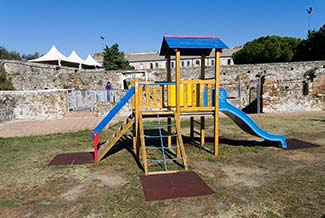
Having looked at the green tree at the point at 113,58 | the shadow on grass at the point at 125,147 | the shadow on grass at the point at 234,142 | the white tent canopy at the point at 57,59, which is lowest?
the shadow on grass at the point at 125,147

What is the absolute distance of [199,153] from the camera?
6.69 meters

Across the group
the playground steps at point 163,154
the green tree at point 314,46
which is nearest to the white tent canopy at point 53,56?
the playground steps at point 163,154

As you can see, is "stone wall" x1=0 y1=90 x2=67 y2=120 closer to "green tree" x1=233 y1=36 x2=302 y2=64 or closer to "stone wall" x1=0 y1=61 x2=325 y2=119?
"stone wall" x1=0 y1=61 x2=325 y2=119

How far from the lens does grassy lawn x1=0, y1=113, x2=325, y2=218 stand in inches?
143

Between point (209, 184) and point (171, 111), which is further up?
point (171, 111)

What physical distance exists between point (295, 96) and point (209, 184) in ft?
46.1

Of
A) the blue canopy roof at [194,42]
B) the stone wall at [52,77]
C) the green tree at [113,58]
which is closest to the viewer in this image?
the blue canopy roof at [194,42]

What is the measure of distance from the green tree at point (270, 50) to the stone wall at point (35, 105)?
39.8 meters

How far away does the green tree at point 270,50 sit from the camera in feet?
142

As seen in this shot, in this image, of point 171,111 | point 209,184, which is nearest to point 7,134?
point 171,111

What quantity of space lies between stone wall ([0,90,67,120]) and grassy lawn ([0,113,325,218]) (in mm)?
7228

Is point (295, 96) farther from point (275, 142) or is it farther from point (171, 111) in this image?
point (171, 111)

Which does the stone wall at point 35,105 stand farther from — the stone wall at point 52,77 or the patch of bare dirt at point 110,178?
the patch of bare dirt at point 110,178

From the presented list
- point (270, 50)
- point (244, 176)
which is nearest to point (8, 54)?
point (270, 50)
